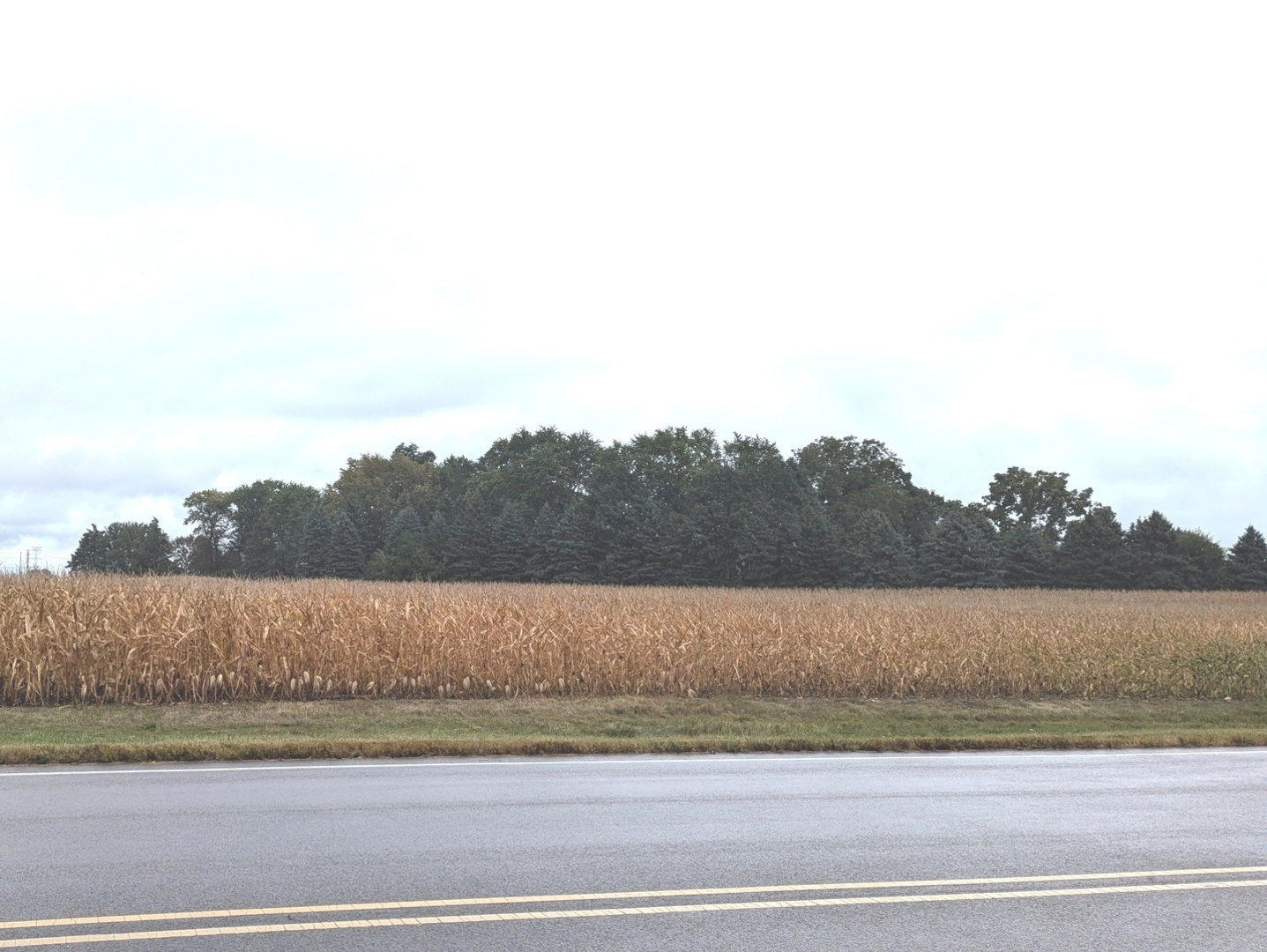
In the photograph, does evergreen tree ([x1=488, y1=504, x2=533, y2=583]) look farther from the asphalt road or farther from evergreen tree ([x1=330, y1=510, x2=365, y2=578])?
the asphalt road

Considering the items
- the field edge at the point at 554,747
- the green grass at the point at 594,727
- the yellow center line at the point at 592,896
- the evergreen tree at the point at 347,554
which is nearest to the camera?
the yellow center line at the point at 592,896

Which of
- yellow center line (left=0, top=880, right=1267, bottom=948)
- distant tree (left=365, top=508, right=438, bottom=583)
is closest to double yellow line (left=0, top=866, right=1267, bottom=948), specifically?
yellow center line (left=0, top=880, right=1267, bottom=948)

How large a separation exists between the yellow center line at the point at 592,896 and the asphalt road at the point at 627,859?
0.08ft

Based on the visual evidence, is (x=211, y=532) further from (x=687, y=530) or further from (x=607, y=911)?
(x=607, y=911)

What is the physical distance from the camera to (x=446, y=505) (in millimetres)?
99875

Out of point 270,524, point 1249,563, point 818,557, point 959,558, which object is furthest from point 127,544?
point 1249,563

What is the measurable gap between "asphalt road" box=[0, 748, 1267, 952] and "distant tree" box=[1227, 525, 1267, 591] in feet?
257

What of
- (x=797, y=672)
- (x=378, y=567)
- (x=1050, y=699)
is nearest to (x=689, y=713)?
(x=797, y=672)

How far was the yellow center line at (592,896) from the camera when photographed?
6.02 metres

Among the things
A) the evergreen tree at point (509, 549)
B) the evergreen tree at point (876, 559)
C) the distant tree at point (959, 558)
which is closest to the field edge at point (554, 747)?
the evergreen tree at point (876, 559)

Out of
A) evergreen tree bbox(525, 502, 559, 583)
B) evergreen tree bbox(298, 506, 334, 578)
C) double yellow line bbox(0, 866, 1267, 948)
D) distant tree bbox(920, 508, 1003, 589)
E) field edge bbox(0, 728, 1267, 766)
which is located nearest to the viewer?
double yellow line bbox(0, 866, 1267, 948)

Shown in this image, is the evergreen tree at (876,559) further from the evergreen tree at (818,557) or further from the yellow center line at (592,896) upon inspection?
the yellow center line at (592,896)

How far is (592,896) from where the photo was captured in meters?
6.62

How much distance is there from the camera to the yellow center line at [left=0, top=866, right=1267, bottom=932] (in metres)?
6.02
